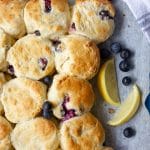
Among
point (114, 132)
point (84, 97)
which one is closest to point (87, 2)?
point (84, 97)

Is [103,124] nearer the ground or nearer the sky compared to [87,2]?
nearer the ground

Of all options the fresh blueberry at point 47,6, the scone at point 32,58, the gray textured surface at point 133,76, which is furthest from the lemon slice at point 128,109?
the fresh blueberry at point 47,6

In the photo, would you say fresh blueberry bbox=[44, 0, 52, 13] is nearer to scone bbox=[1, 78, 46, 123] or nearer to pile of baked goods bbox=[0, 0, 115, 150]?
pile of baked goods bbox=[0, 0, 115, 150]

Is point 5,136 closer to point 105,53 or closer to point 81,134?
point 81,134

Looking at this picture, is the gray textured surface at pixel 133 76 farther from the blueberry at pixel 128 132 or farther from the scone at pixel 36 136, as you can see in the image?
the scone at pixel 36 136

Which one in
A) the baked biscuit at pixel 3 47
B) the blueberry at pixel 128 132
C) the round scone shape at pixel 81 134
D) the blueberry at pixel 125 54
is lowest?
the blueberry at pixel 128 132

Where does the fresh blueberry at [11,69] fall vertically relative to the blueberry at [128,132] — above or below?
above

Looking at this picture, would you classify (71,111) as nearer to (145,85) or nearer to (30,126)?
(30,126)
